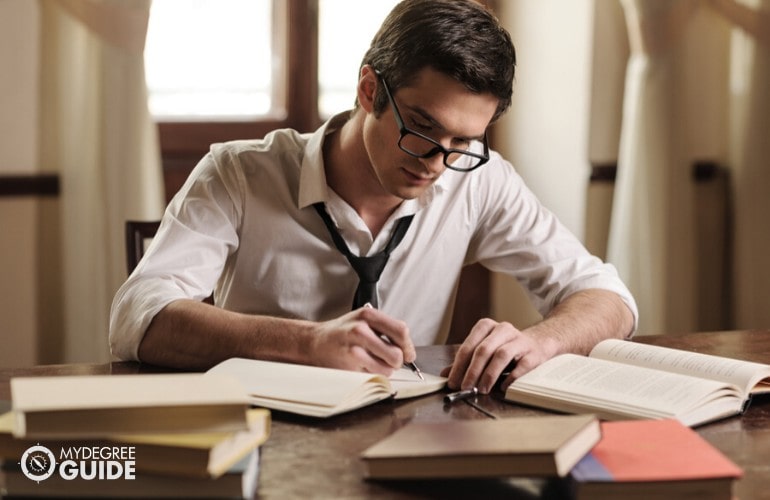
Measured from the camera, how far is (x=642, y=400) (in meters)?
1.43

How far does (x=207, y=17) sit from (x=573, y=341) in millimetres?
2139

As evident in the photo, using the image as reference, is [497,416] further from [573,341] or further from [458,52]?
[458,52]

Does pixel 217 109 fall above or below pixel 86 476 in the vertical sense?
above

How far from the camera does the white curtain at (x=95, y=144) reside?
9.94 feet

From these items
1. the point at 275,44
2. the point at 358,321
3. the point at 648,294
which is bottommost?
the point at 648,294

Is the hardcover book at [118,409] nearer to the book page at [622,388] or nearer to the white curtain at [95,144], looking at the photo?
the book page at [622,388]

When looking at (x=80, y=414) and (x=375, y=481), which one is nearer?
(x=80, y=414)

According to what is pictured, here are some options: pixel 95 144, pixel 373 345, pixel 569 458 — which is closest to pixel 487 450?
pixel 569 458

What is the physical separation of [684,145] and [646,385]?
223cm

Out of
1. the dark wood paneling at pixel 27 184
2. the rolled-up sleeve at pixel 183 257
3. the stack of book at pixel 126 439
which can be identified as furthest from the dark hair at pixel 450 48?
the dark wood paneling at pixel 27 184

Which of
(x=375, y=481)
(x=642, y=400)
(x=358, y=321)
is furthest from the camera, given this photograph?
(x=358, y=321)

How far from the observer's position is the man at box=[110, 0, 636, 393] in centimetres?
167

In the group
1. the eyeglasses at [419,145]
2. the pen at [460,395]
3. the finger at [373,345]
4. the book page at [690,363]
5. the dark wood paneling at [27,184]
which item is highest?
the eyeglasses at [419,145]

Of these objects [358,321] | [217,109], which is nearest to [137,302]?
[358,321]
